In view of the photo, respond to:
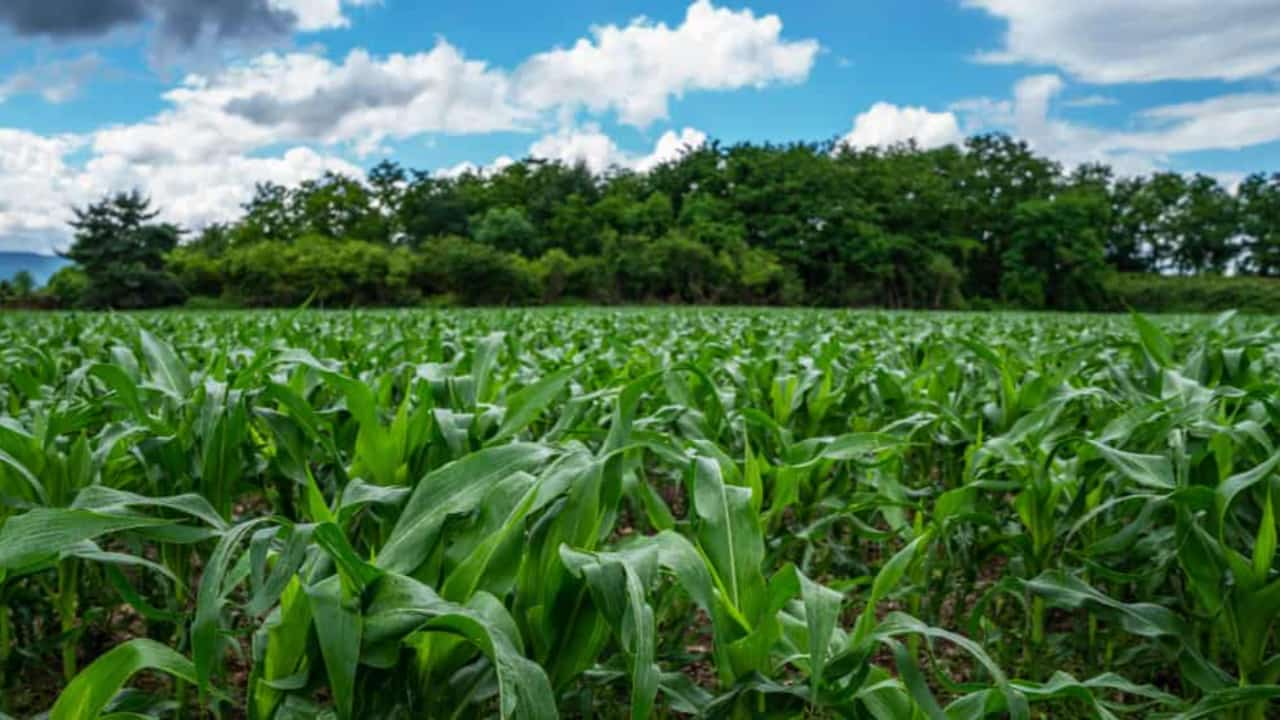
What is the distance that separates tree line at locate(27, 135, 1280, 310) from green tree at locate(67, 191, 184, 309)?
0.40 feet

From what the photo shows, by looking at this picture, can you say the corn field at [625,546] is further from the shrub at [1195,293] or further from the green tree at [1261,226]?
the green tree at [1261,226]

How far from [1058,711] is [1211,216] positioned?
7787 centimetres

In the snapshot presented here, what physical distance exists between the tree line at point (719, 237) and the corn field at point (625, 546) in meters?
38.7

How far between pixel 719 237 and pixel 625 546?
51736mm

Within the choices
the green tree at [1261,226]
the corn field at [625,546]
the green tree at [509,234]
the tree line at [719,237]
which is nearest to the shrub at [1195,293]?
the tree line at [719,237]

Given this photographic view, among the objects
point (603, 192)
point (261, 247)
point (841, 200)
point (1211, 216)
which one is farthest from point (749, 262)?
point (1211, 216)

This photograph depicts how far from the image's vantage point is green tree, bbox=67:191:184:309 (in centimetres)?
4009

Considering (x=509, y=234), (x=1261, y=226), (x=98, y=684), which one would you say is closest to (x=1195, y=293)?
(x=1261, y=226)

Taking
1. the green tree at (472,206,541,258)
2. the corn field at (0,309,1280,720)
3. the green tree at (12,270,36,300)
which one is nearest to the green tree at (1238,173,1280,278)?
the green tree at (472,206,541,258)

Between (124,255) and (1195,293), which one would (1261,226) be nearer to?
(1195,293)

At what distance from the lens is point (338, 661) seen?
91 centimetres

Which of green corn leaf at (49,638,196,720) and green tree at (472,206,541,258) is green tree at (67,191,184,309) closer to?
green tree at (472,206,541,258)

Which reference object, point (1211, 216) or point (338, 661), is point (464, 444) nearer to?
point (338, 661)

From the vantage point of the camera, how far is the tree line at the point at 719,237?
134 feet
